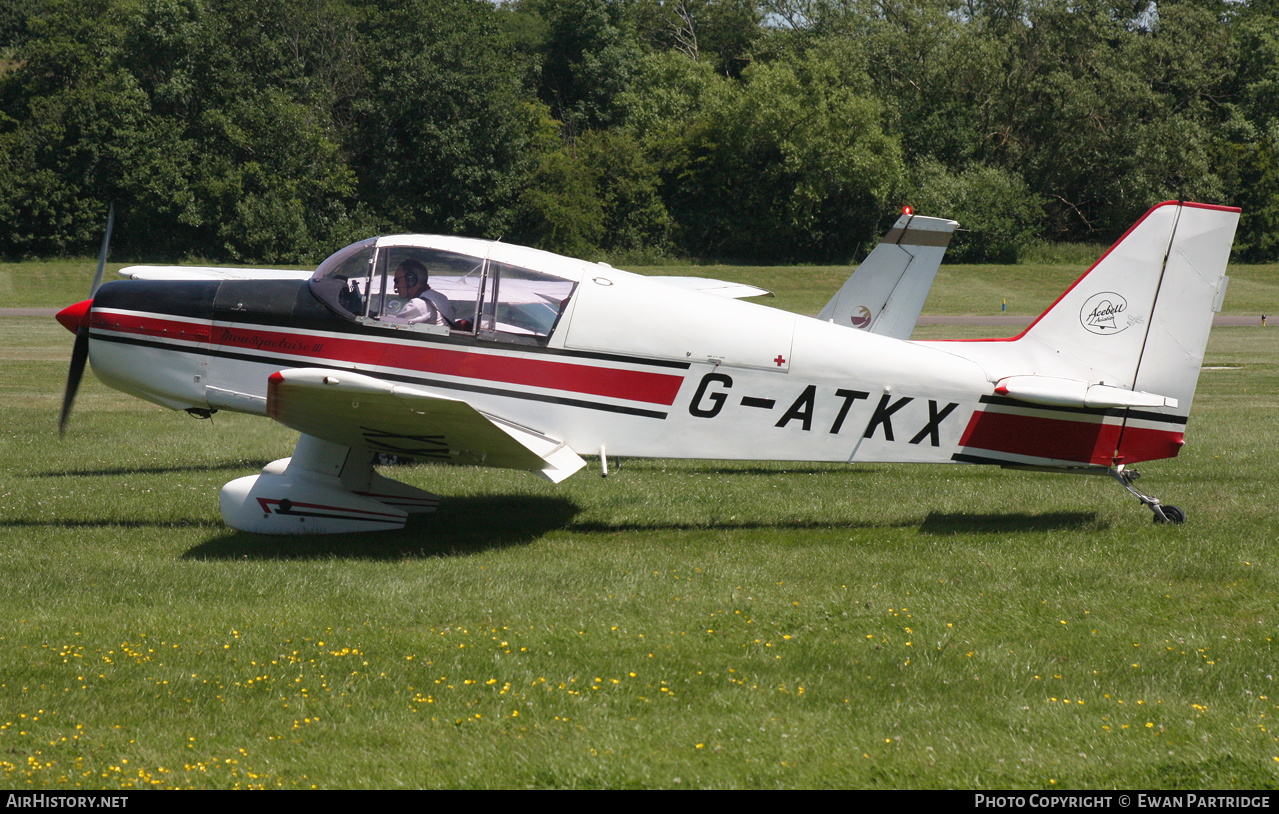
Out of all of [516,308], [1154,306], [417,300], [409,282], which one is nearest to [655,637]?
[516,308]

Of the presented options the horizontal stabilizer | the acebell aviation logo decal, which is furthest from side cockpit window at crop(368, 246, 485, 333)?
the acebell aviation logo decal

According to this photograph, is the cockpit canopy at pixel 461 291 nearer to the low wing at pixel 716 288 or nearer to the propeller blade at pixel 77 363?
the propeller blade at pixel 77 363

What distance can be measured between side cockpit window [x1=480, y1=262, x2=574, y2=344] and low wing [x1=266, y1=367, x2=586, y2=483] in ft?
2.27

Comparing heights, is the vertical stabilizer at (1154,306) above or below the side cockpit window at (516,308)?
above

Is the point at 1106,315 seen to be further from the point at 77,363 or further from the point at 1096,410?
the point at 77,363

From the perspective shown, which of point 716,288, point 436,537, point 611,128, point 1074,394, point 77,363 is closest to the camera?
point 1074,394

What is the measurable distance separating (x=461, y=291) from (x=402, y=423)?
1273mm

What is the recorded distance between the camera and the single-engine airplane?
7840 mm

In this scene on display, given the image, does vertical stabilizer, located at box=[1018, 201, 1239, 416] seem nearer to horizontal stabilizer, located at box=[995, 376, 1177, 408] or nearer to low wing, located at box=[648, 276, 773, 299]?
horizontal stabilizer, located at box=[995, 376, 1177, 408]

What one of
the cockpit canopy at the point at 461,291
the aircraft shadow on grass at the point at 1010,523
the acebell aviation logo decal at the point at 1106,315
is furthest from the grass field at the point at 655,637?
the cockpit canopy at the point at 461,291

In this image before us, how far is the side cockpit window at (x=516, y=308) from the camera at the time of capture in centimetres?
805

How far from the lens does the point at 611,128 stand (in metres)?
60.4

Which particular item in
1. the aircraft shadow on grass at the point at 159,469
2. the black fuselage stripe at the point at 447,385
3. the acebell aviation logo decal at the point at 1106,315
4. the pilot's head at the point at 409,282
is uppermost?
the acebell aviation logo decal at the point at 1106,315

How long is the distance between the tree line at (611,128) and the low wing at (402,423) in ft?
138
